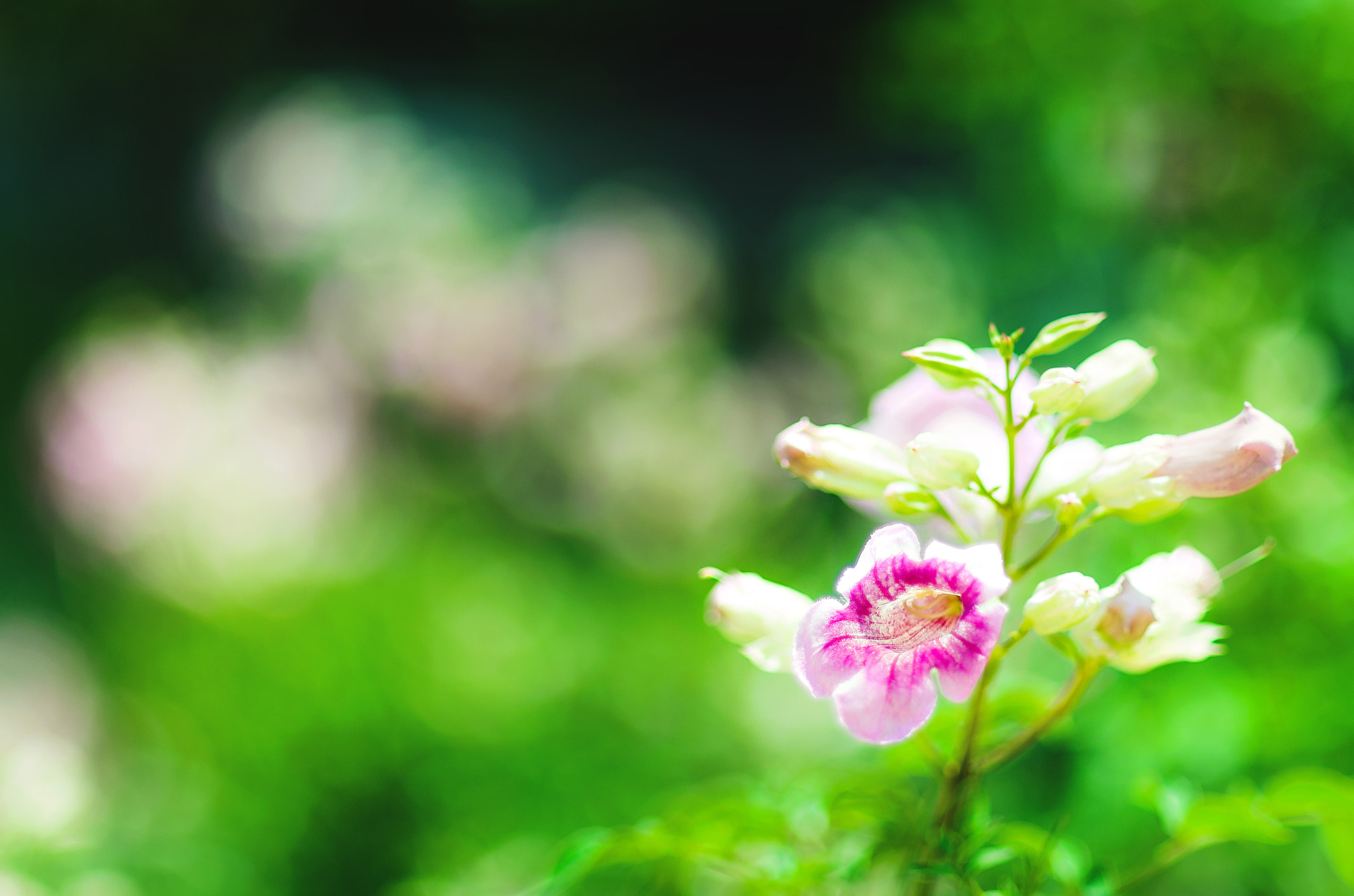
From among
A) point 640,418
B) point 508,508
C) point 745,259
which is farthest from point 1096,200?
point 745,259

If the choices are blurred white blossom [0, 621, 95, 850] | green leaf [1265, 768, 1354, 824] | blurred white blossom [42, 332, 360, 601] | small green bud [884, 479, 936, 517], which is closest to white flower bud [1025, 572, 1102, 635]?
small green bud [884, 479, 936, 517]

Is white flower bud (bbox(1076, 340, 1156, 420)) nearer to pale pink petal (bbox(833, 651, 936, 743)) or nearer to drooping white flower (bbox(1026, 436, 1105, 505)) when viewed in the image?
drooping white flower (bbox(1026, 436, 1105, 505))

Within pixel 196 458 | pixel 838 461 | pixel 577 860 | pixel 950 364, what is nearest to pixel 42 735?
pixel 196 458

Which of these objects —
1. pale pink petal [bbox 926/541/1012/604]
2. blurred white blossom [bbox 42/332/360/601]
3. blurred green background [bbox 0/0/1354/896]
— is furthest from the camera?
blurred white blossom [bbox 42/332/360/601]

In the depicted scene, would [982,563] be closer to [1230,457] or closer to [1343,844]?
[1230,457]

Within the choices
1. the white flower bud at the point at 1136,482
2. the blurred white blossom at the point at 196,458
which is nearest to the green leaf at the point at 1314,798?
the white flower bud at the point at 1136,482

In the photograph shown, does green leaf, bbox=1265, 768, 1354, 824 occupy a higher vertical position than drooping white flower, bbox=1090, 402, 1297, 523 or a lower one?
Result: lower

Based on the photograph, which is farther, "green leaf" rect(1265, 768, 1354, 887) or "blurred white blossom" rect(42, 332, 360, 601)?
"blurred white blossom" rect(42, 332, 360, 601)
